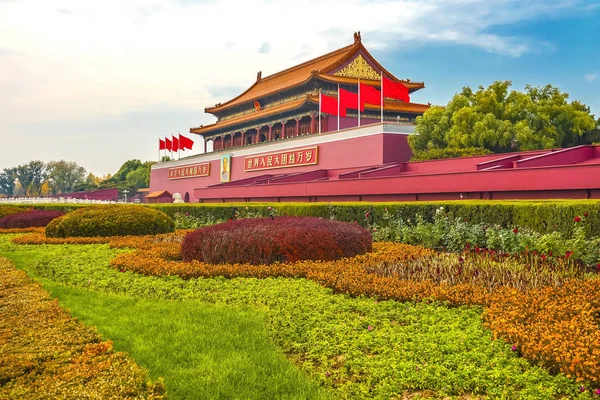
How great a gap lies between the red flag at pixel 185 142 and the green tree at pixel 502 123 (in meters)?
19.9

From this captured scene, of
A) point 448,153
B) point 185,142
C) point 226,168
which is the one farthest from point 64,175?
point 448,153

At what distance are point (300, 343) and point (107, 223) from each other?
885cm

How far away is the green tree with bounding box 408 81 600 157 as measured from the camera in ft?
63.1

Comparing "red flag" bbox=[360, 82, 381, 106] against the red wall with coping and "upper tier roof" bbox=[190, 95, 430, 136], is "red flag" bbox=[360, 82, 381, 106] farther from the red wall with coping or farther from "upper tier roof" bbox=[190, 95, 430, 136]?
"upper tier roof" bbox=[190, 95, 430, 136]

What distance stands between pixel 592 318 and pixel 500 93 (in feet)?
62.6

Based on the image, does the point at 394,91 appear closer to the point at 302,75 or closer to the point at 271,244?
the point at 302,75

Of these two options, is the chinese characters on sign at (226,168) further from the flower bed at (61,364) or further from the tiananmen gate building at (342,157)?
the flower bed at (61,364)

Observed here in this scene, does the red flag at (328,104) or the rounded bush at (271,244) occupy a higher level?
the red flag at (328,104)

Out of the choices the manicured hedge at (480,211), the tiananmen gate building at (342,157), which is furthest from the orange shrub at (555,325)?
the tiananmen gate building at (342,157)

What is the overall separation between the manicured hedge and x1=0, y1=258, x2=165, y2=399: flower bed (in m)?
6.70

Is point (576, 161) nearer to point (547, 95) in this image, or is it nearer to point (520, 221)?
point (520, 221)

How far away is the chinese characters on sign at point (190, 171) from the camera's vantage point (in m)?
33.5

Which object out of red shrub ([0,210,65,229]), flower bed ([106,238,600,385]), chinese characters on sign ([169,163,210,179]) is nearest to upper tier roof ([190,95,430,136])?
chinese characters on sign ([169,163,210,179])

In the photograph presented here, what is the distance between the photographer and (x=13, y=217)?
15.3 meters
